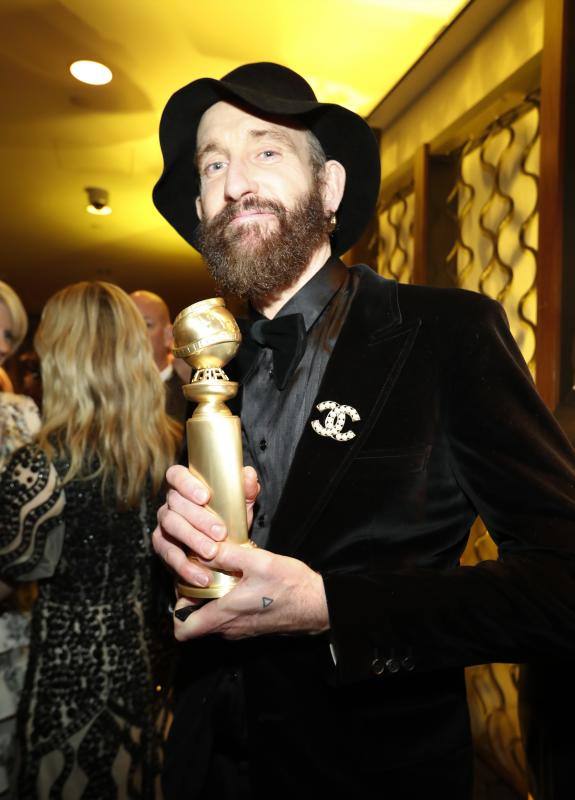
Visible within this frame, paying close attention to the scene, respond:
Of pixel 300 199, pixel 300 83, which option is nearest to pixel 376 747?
pixel 300 199

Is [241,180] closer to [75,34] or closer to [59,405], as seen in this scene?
[59,405]

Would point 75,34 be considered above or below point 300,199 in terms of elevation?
above

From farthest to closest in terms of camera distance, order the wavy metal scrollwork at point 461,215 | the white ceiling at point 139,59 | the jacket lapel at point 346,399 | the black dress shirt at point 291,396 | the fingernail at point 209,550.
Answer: the wavy metal scrollwork at point 461,215, the white ceiling at point 139,59, the black dress shirt at point 291,396, the jacket lapel at point 346,399, the fingernail at point 209,550

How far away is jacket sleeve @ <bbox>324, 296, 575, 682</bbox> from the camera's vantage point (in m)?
0.85

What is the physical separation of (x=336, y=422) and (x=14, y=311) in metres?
2.26

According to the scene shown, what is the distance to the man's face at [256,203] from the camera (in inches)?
46.5

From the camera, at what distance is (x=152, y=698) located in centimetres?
198

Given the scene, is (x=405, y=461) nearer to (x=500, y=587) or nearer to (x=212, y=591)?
(x=500, y=587)

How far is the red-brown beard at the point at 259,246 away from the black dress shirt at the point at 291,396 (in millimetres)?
70

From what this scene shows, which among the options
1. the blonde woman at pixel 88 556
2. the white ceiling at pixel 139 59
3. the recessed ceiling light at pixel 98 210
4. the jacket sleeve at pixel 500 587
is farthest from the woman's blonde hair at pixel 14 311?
the recessed ceiling light at pixel 98 210

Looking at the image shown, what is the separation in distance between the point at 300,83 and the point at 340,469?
36.9 inches

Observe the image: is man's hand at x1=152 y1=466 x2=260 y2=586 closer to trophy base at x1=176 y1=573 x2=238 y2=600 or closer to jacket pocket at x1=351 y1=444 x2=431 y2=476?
trophy base at x1=176 y1=573 x2=238 y2=600

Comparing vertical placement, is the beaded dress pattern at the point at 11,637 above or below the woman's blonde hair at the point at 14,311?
below

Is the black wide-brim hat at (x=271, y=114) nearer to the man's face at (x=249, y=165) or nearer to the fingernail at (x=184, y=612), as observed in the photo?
the man's face at (x=249, y=165)
